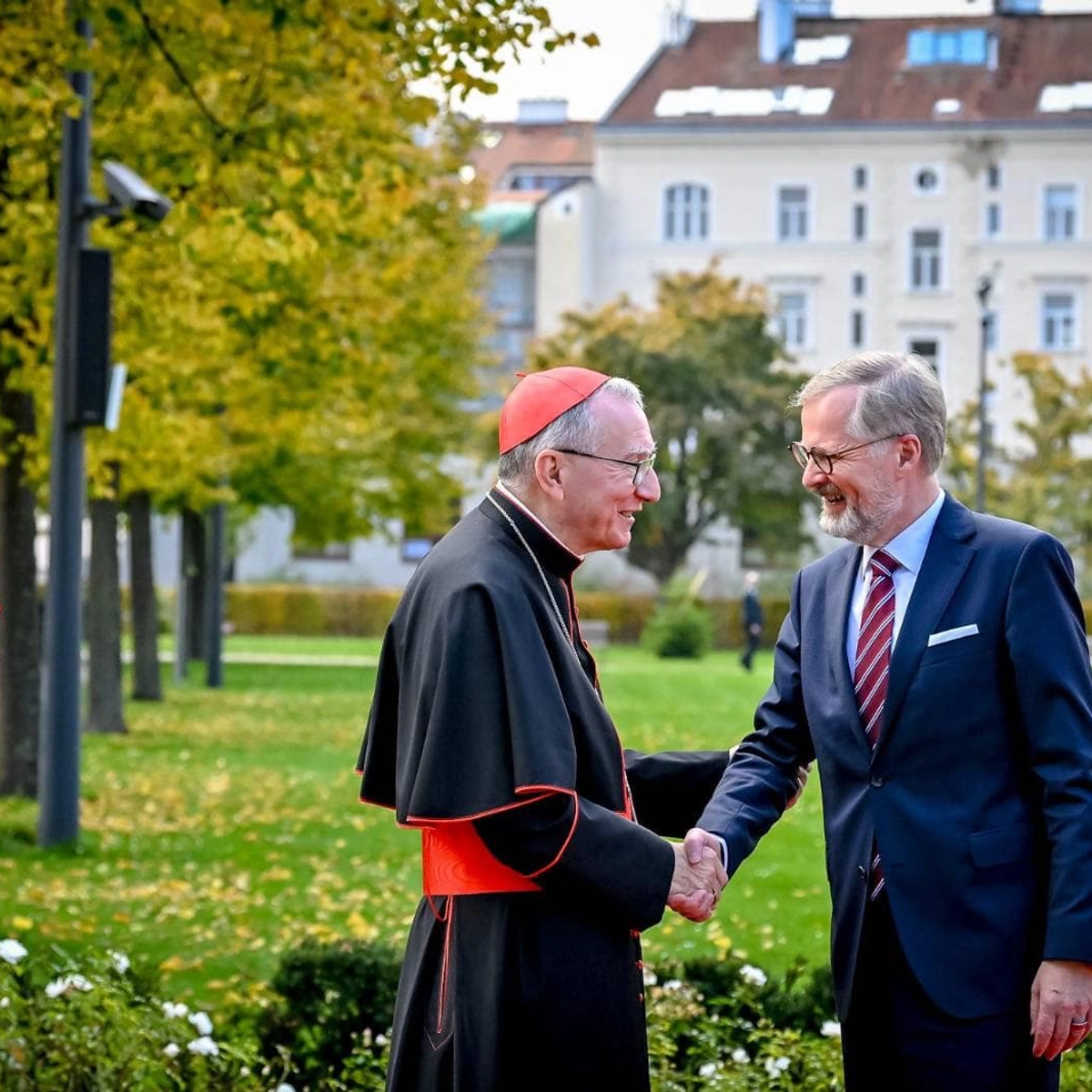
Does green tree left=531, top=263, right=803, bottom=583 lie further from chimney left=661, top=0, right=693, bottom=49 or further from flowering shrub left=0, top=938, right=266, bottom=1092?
flowering shrub left=0, top=938, right=266, bottom=1092

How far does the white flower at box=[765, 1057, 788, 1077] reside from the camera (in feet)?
18.4

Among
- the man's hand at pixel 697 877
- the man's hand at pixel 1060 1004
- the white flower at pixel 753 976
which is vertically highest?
the man's hand at pixel 697 877

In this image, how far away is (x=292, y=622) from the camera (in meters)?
59.1

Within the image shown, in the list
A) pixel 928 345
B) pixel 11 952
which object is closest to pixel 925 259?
pixel 928 345

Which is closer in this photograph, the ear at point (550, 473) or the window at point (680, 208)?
the ear at point (550, 473)

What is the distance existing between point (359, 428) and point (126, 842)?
13.8 meters

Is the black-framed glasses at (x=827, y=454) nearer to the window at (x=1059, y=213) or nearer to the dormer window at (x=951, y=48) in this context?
the window at (x=1059, y=213)

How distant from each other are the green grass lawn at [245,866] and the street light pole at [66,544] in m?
0.43

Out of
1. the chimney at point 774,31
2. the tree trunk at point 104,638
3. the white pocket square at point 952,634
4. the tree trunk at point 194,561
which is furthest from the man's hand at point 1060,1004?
the chimney at point 774,31

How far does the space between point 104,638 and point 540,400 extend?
18079mm

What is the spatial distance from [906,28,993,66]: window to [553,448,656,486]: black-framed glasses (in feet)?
229

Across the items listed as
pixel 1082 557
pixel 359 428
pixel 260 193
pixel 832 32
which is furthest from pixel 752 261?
pixel 260 193

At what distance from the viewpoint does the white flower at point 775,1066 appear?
5.62 metres

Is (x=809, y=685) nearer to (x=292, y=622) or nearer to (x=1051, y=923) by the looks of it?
(x=1051, y=923)
